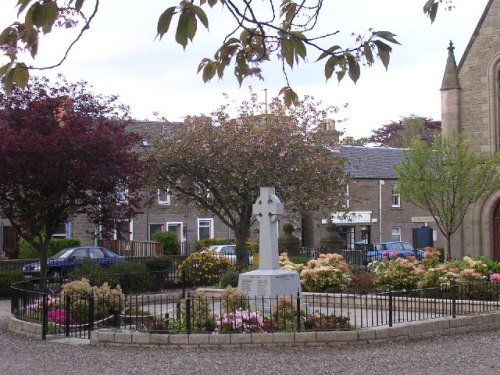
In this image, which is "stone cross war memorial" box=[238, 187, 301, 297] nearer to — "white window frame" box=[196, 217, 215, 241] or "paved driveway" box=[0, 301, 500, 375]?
"paved driveway" box=[0, 301, 500, 375]

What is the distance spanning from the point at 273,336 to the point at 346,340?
50.0 inches

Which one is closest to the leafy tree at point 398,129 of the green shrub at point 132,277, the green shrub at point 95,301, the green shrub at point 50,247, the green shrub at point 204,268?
the green shrub at point 50,247

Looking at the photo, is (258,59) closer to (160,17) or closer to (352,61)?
(352,61)

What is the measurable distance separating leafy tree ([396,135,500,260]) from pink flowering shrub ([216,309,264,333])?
54.4ft

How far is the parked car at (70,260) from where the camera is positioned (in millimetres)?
29414

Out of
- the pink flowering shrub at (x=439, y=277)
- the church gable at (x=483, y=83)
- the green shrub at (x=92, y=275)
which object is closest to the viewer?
the pink flowering shrub at (x=439, y=277)

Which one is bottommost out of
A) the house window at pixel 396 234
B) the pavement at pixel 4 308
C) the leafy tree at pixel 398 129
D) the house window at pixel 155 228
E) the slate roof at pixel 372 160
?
the pavement at pixel 4 308

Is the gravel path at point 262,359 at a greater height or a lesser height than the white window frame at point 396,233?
lesser

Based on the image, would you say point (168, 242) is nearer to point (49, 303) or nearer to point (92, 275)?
point (92, 275)

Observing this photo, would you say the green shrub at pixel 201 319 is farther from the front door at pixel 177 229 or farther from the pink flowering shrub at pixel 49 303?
the front door at pixel 177 229

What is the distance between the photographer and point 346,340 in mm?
13461

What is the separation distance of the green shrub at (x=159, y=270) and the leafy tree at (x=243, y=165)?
12.0 ft

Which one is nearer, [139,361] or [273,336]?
[139,361]

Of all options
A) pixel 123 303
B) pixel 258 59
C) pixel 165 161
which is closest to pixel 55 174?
pixel 123 303
